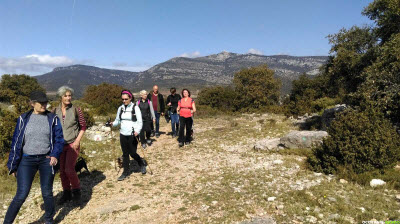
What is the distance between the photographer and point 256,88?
31250 millimetres

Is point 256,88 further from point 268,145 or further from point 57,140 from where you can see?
point 57,140

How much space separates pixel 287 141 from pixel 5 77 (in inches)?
1967

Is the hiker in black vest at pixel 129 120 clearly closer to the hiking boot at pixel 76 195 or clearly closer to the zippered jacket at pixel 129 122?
the zippered jacket at pixel 129 122

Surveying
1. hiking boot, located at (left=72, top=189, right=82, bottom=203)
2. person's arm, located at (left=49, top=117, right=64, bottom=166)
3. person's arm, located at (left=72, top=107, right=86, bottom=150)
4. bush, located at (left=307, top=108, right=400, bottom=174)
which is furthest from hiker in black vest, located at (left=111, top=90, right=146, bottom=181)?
bush, located at (left=307, top=108, right=400, bottom=174)

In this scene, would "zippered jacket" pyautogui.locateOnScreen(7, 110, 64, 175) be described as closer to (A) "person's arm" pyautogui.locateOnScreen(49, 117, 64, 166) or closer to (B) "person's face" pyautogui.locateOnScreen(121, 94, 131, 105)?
(A) "person's arm" pyautogui.locateOnScreen(49, 117, 64, 166)

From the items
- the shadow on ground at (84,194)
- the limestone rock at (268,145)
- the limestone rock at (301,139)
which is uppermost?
the limestone rock at (301,139)

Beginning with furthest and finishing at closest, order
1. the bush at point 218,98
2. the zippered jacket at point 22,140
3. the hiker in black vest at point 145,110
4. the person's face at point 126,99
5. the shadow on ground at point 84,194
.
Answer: the bush at point 218,98 → the hiker in black vest at point 145,110 → the person's face at point 126,99 → the shadow on ground at point 84,194 → the zippered jacket at point 22,140

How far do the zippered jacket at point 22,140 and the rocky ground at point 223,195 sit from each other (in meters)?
1.45

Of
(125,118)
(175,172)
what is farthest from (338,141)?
(125,118)

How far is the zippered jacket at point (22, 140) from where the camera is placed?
3.64 m

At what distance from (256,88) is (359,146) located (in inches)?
1023

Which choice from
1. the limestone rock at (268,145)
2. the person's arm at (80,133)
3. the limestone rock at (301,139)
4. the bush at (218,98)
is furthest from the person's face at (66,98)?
the bush at (218,98)

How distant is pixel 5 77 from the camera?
4153 cm

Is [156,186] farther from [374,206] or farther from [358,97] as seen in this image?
[358,97]
